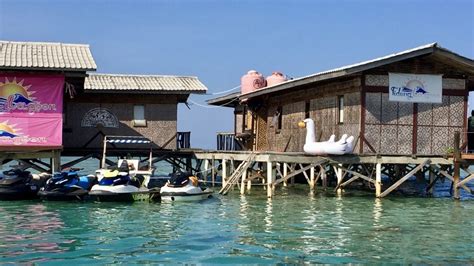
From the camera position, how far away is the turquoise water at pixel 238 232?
1041 centimetres

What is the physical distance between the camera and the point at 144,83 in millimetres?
26578

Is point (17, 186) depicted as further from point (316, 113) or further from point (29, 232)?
point (316, 113)

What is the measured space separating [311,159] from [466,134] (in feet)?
16.9

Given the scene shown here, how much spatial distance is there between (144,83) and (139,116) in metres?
1.48

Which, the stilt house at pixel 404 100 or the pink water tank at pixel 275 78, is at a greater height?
the pink water tank at pixel 275 78

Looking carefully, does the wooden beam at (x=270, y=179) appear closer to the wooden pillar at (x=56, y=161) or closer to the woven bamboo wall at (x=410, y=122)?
the woven bamboo wall at (x=410, y=122)

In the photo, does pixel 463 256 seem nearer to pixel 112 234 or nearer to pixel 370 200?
pixel 112 234

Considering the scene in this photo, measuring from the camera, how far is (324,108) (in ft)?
73.4

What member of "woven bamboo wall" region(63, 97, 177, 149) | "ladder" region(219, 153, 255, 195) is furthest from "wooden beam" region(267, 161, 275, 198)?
"woven bamboo wall" region(63, 97, 177, 149)

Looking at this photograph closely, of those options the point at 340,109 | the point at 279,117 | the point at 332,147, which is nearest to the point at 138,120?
the point at 279,117

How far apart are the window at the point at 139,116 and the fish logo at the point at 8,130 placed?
6233 millimetres

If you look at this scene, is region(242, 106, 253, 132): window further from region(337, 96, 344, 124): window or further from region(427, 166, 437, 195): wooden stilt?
region(427, 166, 437, 195): wooden stilt

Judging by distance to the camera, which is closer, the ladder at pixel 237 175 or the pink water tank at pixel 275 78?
the ladder at pixel 237 175

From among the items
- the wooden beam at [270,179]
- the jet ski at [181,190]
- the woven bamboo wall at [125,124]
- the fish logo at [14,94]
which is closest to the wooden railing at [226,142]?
the woven bamboo wall at [125,124]
